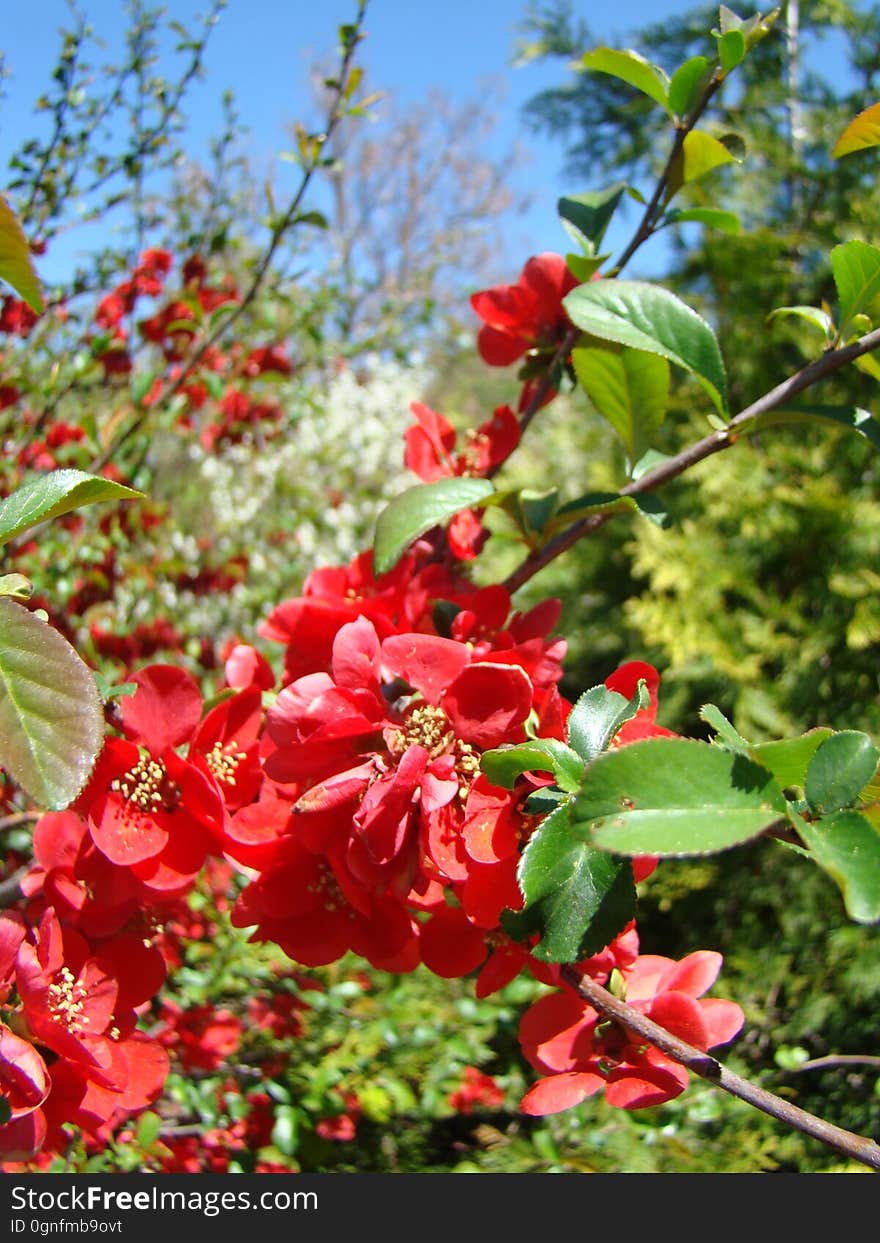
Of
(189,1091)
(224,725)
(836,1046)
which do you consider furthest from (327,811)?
(836,1046)

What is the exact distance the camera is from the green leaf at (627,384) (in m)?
0.62

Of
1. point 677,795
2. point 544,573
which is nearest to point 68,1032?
point 677,795

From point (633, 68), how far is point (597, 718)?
474mm

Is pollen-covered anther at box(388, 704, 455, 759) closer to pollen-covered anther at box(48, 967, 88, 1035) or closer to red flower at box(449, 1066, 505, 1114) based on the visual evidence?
pollen-covered anther at box(48, 967, 88, 1035)

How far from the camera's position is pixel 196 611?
2.72 metres

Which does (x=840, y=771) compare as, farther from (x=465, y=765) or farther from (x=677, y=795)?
(x=465, y=765)

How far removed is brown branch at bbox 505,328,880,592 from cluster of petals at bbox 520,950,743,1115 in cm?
28

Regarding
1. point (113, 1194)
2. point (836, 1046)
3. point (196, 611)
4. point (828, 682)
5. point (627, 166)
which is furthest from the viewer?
point (627, 166)

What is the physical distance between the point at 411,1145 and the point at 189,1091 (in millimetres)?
485

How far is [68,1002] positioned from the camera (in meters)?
0.53

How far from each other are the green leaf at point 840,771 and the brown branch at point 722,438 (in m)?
0.26

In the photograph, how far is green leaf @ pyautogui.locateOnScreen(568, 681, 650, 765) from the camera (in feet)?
1.49

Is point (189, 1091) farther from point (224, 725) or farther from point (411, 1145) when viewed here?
point (224, 725)

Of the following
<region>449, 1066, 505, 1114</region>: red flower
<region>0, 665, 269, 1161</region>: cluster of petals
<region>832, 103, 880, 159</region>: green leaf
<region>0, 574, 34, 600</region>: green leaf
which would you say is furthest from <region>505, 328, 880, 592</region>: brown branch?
<region>449, 1066, 505, 1114</region>: red flower
